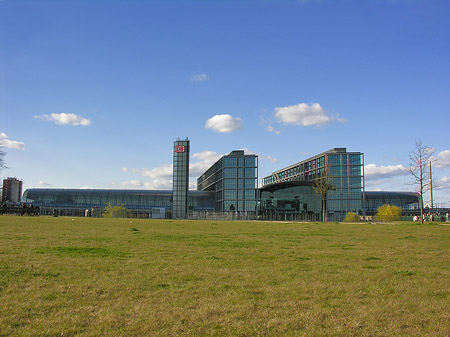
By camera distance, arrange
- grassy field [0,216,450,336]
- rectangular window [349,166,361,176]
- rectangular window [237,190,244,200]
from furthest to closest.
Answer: rectangular window [349,166,361,176], rectangular window [237,190,244,200], grassy field [0,216,450,336]

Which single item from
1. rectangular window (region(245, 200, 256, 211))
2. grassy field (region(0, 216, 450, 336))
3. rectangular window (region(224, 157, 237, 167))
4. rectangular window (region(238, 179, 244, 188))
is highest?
rectangular window (region(224, 157, 237, 167))

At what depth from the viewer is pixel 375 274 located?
10312 mm

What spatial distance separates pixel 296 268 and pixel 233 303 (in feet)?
14.3

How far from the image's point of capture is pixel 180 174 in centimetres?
13375

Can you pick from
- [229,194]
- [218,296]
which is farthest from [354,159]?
[218,296]

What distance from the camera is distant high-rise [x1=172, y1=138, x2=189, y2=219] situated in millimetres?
133000

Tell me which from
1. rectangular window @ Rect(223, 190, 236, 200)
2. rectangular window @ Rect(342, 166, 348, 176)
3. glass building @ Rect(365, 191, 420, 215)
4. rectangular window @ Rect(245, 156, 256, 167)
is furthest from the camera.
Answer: glass building @ Rect(365, 191, 420, 215)

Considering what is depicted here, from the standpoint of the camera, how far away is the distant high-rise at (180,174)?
133 metres

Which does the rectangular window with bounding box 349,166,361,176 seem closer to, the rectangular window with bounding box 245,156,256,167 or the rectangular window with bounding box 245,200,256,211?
the rectangular window with bounding box 245,156,256,167

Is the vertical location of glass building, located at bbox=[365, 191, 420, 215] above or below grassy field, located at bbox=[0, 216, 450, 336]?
above

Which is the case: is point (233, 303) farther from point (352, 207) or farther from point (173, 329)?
point (352, 207)

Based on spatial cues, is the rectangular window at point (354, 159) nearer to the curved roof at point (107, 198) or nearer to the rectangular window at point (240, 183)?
the rectangular window at point (240, 183)

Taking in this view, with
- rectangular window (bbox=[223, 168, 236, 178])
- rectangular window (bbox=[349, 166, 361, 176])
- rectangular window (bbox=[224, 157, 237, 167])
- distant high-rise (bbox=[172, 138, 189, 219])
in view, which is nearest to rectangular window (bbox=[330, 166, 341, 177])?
rectangular window (bbox=[349, 166, 361, 176])

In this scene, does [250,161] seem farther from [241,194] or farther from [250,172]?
[241,194]
